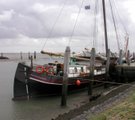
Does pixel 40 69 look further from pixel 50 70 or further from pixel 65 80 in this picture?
pixel 65 80

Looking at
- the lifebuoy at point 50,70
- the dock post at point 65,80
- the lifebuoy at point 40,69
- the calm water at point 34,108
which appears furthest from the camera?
the lifebuoy at point 50,70

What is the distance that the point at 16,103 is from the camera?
21.0 metres

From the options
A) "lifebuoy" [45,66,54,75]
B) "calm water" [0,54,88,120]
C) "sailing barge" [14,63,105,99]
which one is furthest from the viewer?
"lifebuoy" [45,66,54,75]

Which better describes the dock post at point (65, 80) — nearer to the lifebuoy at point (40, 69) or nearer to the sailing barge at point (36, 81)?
the sailing barge at point (36, 81)

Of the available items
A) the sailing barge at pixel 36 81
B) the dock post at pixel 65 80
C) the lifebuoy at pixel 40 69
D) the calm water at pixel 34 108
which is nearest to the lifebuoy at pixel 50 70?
the sailing barge at pixel 36 81

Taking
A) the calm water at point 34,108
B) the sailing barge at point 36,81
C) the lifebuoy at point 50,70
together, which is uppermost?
the lifebuoy at point 50,70

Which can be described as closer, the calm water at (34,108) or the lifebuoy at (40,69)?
the calm water at (34,108)

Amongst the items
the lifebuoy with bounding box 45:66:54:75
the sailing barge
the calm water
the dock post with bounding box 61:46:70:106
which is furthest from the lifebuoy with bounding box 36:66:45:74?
the dock post with bounding box 61:46:70:106

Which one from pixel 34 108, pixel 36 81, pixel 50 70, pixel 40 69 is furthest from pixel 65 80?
pixel 50 70

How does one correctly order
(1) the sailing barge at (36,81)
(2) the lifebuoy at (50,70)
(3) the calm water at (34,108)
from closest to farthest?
(3) the calm water at (34,108) → (1) the sailing barge at (36,81) → (2) the lifebuoy at (50,70)

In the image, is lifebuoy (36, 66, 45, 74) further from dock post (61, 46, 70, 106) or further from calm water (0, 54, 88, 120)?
dock post (61, 46, 70, 106)

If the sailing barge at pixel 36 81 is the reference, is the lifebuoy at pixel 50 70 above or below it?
above

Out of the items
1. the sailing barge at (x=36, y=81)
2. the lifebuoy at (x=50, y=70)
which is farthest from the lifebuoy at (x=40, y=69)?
the lifebuoy at (x=50, y=70)

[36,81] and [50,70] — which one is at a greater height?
[50,70]
